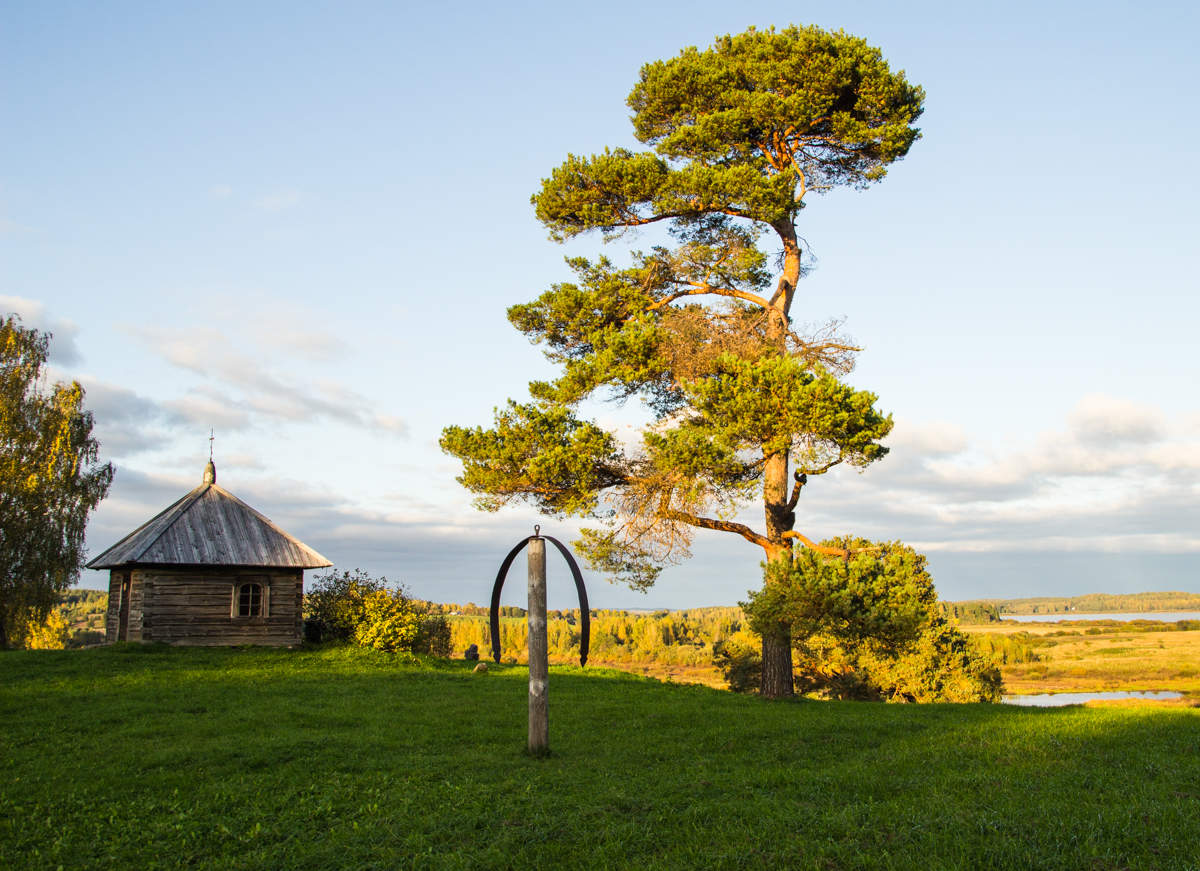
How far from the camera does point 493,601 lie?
12.4 meters

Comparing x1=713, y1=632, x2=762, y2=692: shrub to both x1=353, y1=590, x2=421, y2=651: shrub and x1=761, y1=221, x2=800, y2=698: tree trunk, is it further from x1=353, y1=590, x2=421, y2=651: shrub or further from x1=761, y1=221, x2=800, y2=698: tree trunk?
x1=761, y1=221, x2=800, y2=698: tree trunk

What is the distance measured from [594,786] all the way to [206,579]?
71.9 ft

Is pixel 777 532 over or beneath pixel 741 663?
over

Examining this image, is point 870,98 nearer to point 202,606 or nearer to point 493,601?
point 493,601

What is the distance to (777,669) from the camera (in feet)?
64.6

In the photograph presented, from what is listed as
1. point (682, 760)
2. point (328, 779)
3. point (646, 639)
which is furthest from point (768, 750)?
point (646, 639)

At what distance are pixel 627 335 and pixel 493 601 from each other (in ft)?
28.9

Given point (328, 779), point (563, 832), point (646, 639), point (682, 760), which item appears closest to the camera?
point (563, 832)

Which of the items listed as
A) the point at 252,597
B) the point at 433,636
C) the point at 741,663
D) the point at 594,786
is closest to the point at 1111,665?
the point at 741,663

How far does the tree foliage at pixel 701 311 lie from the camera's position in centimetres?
1786

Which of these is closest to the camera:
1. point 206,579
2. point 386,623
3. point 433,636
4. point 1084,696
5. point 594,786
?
point 594,786

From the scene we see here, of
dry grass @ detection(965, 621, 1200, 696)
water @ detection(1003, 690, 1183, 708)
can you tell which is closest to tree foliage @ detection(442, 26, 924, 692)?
water @ detection(1003, 690, 1183, 708)

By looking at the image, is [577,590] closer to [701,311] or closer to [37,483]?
[701,311]

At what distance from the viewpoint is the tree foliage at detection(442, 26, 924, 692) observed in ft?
58.6
